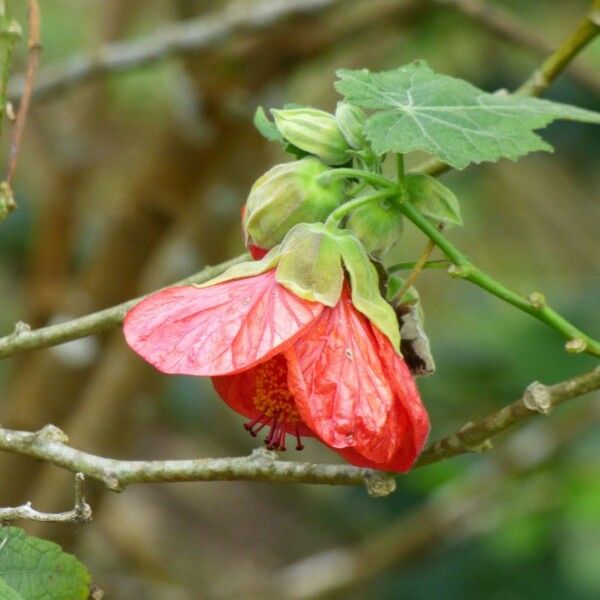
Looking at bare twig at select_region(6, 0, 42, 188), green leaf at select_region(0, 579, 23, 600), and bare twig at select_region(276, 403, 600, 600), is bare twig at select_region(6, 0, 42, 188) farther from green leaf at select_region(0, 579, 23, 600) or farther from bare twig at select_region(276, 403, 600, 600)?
bare twig at select_region(276, 403, 600, 600)

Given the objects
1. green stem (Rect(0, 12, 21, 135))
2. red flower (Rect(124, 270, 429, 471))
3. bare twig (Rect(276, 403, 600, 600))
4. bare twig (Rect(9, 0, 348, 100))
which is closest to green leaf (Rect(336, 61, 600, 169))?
red flower (Rect(124, 270, 429, 471))

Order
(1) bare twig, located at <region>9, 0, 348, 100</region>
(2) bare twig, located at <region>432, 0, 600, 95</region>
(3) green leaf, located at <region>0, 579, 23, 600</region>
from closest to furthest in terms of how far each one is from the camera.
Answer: (3) green leaf, located at <region>0, 579, 23, 600</region> → (2) bare twig, located at <region>432, 0, 600, 95</region> → (1) bare twig, located at <region>9, 0, 348, 100</region>

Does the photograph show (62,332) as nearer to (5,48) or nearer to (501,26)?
(5,48)

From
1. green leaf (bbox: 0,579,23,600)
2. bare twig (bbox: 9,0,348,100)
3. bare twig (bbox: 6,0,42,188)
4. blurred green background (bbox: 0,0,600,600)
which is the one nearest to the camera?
green leaf (bbox: 0,579,23,600)

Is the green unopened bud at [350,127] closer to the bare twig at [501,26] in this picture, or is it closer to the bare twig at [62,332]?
the bare twig at [62,332]

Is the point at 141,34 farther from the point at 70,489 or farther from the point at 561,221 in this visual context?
the point at 70,489

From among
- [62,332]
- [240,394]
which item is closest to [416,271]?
[240,394]
